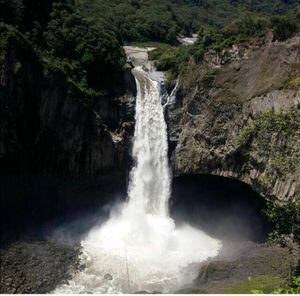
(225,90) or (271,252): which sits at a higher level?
(225,90)

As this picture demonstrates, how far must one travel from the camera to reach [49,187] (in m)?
39.8

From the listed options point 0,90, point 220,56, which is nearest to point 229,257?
point 220,56

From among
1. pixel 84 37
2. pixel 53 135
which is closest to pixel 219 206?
pixel 53 135

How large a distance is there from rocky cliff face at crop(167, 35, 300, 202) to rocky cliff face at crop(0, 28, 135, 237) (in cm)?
557

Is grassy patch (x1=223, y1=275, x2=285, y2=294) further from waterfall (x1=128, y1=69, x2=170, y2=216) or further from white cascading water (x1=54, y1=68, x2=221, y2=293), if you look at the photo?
waterfall (x1=128, y1=69, x2=170, y2=216)

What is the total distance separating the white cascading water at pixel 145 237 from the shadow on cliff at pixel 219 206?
4.57 ft

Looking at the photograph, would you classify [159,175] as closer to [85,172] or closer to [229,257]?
[85,172]

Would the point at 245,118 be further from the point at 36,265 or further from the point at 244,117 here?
the point at 36,265

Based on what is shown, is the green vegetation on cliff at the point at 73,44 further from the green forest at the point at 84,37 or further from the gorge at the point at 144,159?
the gorge at the point at 144,159

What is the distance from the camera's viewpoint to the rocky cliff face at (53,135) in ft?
117

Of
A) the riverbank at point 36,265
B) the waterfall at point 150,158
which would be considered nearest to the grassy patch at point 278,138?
the waterfall at point 150,158

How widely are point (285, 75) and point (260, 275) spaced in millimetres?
17663

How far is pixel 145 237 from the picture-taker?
40.8 meters

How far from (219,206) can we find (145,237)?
9.18 metres
